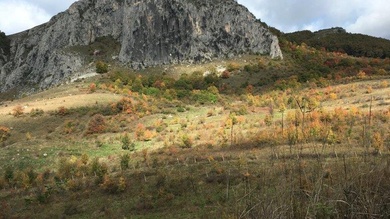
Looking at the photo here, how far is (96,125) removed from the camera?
3134 cm

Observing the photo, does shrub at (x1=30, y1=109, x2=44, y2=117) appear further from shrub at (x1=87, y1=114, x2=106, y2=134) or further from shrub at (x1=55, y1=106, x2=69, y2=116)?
shrub at (x1=87, y1=114, x2=106, y2=134)

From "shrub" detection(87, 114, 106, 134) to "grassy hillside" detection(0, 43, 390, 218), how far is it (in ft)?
0.29

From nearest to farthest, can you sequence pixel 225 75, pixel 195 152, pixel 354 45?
1. pixel 195 152
2. pixel 225 75
3. pixel 354 45

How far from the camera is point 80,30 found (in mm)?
75750

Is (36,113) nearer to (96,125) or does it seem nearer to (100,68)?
(96,125)

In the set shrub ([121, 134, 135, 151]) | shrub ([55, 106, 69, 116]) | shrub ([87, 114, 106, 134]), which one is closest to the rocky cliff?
shrub ([55, 106, 69, 116])

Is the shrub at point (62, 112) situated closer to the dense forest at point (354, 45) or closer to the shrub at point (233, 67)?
the shrub at point (233, 67)

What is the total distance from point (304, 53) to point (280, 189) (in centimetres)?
7042

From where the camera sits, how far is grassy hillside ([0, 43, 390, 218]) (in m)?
4.58

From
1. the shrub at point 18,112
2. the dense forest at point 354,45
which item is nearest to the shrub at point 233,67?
the dense forest at point 354,45

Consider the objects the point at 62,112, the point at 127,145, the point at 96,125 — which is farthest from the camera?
the point at 62,112

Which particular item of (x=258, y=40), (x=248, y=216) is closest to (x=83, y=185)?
(x=248, y=216)

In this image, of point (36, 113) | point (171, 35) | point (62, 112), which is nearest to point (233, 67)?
point (171, 35)

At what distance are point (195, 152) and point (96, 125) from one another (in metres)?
13.6
